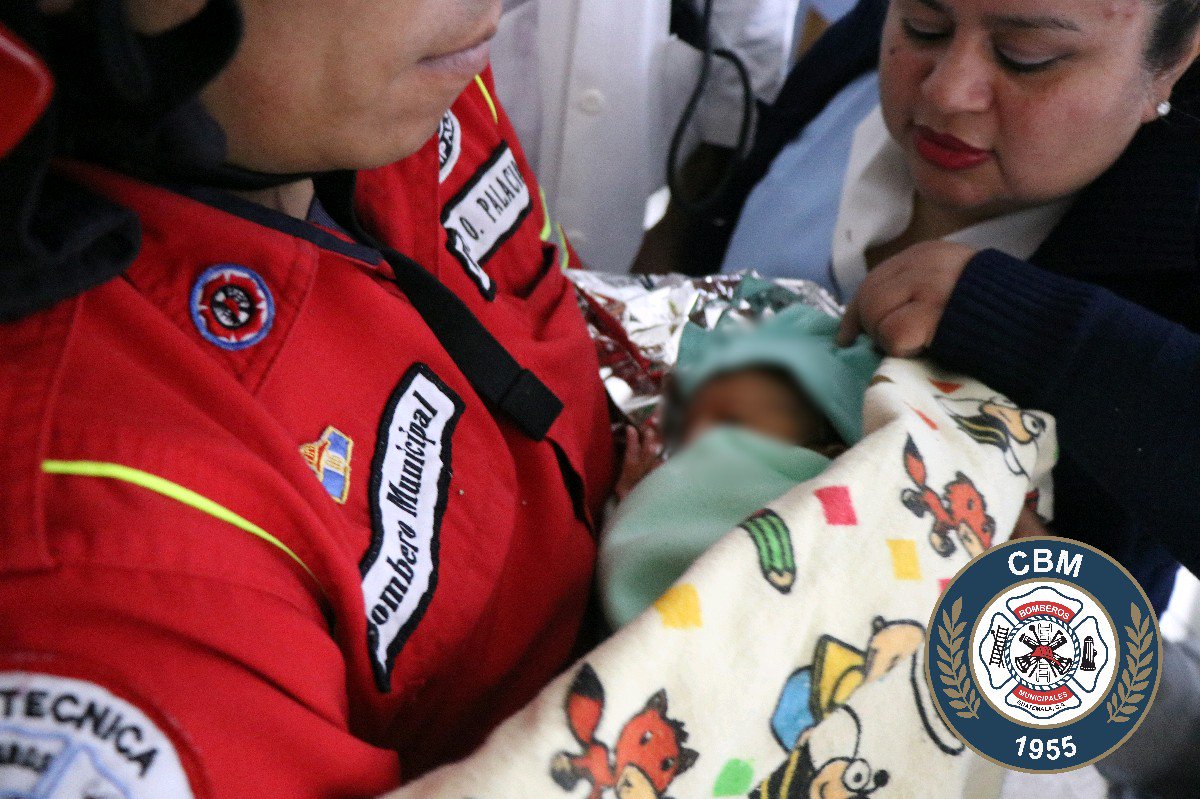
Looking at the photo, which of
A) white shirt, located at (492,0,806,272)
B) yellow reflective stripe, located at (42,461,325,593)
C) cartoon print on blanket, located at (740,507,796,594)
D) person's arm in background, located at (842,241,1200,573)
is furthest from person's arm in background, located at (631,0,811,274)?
yellow reflective stripe, located at (42,461,325,593)

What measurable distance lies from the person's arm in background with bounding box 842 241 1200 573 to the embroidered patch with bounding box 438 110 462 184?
35 cm

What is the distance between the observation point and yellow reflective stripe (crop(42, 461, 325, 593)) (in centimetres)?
37

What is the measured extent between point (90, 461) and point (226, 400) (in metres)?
0.08

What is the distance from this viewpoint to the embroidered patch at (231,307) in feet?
1.48

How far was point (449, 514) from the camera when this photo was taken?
0.55 meters

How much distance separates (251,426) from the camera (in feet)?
→ 1.44

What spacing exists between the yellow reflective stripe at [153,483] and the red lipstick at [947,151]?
2.38 feet

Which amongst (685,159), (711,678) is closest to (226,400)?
(711,678)

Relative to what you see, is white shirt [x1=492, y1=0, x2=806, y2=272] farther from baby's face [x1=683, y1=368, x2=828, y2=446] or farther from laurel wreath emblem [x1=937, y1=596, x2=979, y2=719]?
laurel wreath emblem [x1=937, y1=596, x2=979, y2=719]

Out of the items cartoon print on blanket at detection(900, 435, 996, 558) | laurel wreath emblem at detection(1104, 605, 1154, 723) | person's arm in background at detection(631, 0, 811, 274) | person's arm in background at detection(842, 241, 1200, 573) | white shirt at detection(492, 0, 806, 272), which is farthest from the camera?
person's arm in background at detection(631, 0, 811, 274)

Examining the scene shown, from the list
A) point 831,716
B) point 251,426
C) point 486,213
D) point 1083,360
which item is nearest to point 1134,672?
point 831,716

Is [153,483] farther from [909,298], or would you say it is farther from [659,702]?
[909,298]

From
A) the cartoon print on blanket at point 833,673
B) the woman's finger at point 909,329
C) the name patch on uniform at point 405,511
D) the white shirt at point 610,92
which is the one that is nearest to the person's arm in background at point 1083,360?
the woman's finger at point 909,329

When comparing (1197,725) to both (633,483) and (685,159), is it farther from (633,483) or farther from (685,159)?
(685,159)
